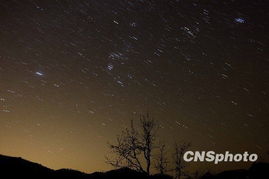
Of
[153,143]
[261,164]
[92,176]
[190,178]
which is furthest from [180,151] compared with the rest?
[92,176]

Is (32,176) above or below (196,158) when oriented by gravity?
below

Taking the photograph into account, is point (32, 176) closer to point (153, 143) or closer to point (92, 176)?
point (92, 176)

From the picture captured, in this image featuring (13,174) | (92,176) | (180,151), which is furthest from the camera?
(180,151)

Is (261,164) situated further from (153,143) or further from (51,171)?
(51,171)

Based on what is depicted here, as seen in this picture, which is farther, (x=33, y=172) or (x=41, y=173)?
(x=41, y=173)

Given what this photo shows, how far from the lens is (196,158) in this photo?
33.5 metres

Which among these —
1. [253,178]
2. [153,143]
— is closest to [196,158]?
[153,143]

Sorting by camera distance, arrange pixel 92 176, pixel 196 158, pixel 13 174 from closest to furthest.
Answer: pixel 13 174
pixel 92 176
pixel 196 158

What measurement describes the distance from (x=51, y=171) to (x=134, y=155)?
38.6 feet

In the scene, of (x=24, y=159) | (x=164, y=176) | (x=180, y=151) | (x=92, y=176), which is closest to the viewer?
(x=24, y=159)

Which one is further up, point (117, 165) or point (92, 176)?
point (117, 165)

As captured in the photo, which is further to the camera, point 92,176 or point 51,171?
point 92,176

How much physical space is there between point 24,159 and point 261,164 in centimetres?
2172

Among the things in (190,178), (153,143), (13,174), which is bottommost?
(13,174)
